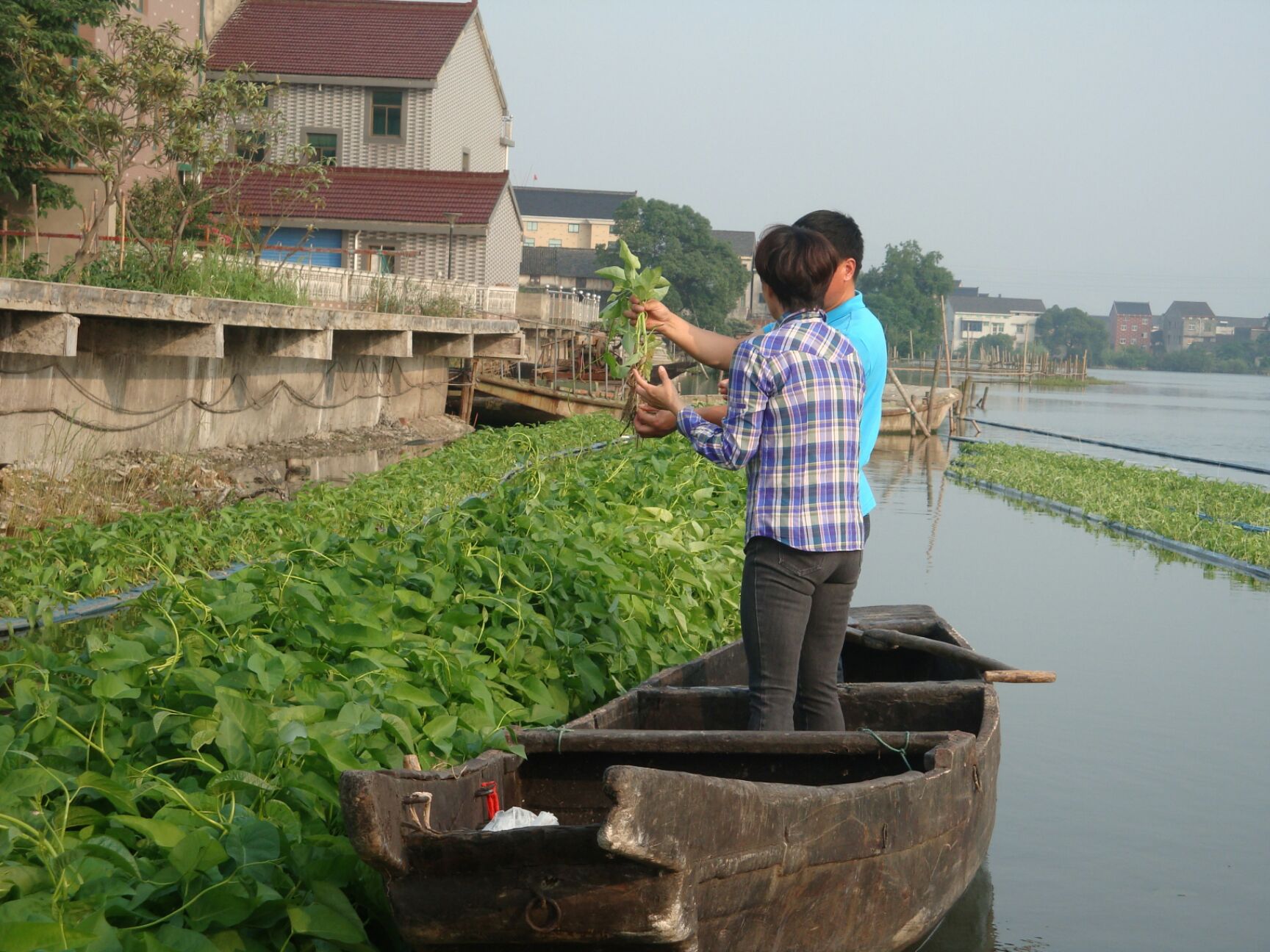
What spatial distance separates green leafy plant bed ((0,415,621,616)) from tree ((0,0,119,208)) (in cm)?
1116

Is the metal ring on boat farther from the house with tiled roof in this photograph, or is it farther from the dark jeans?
the house with tiled roof

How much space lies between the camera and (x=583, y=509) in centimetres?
884

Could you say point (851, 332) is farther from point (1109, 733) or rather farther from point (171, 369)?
point (171, 369)

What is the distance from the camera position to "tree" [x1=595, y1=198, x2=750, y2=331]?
81.3 m

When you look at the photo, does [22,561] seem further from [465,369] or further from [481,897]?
[465,369]

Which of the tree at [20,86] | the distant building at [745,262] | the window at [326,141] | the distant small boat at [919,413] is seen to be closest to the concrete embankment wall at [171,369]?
the tree at [20,86]

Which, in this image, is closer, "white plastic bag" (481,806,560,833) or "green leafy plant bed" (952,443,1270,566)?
"white plastic bag" (481,806,560,833)

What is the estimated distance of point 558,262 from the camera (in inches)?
3447

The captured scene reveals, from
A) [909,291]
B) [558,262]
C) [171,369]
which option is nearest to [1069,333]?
[909,291]

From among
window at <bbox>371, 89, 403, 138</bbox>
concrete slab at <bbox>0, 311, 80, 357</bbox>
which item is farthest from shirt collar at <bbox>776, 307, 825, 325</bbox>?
window at <bbox>371, 89, 403, 138</bbox>

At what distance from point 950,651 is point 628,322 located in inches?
83.8

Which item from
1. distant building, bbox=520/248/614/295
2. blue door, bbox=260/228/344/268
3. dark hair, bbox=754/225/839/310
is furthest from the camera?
distant building, bbox=520/248/614/295

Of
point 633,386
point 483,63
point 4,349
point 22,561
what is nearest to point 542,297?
point 483,63

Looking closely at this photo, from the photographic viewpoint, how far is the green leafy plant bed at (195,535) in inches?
308
